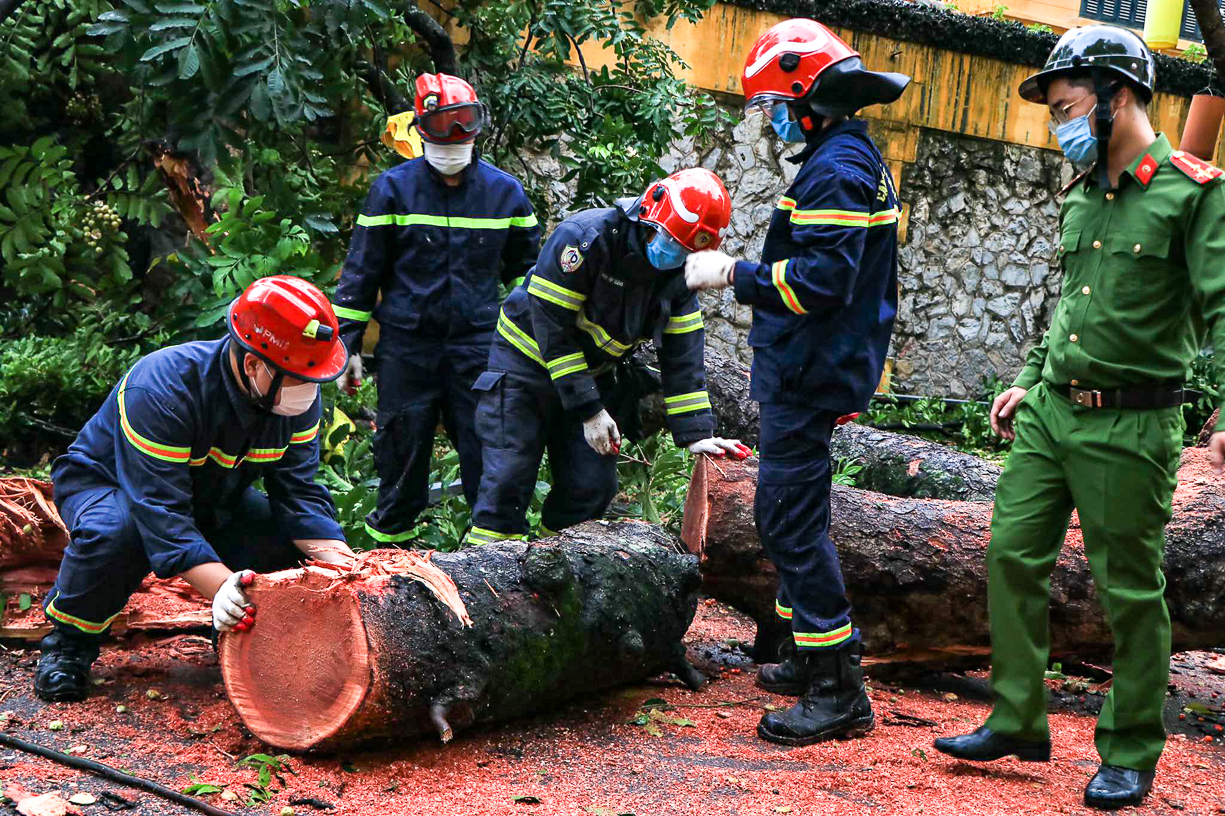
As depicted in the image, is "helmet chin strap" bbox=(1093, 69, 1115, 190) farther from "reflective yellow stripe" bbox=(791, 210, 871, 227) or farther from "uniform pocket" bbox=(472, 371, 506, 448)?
"uniform pocket" bbox=(472, 371, 506, 448)

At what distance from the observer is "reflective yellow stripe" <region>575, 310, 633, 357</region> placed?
414 cm

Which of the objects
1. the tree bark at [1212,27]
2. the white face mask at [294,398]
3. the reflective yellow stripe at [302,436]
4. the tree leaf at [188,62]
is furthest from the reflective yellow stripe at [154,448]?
the tree bark at [1212,27]

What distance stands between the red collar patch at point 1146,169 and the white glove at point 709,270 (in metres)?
1.11

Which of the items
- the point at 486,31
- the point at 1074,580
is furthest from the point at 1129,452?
the point at 486,31

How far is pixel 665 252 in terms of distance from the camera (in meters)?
3.90

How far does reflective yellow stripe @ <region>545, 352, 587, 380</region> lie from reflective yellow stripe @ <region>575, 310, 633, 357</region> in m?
0.12

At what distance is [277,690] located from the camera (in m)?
3.14

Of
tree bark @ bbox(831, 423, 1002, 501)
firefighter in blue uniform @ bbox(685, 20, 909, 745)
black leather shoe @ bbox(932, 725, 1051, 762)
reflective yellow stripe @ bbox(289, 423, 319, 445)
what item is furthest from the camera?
tree bark @ bbox(831, 423, 1002, 501)

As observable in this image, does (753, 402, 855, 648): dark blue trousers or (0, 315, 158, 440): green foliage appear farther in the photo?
(0, 315, 158, 440): green foliage

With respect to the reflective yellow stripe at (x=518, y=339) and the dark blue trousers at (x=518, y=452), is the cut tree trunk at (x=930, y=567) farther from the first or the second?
the reflective yellow stripe at (x=518, y=339)

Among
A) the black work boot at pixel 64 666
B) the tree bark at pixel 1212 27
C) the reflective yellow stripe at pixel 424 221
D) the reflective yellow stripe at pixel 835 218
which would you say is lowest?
the black work boot at pixel 64 666

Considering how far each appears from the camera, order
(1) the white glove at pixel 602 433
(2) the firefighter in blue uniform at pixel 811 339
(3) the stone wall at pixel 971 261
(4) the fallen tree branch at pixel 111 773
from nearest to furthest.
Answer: (4) the fallen tree branch at pixel 111 773 < (2) the firefighter in blue uniform at pixel 811 339 < (1) the white glove at pixel 602 433 < (3) the stone wall at pixel 971 261

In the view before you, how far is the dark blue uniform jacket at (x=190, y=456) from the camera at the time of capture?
3.30 metres

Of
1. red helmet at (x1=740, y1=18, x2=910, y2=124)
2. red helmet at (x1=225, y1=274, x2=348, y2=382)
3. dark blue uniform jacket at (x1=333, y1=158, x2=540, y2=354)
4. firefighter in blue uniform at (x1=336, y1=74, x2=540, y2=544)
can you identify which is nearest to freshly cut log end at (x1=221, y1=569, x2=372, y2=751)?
red helmet at (x1=225, y1=274, x2=348, y2=382)
